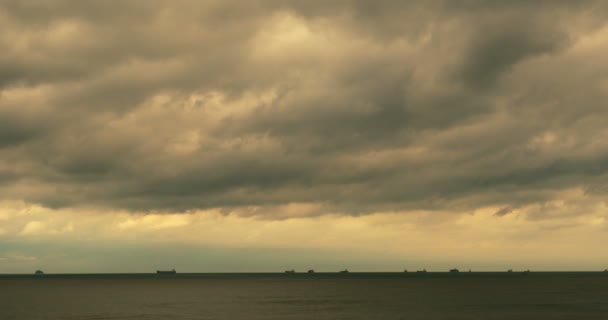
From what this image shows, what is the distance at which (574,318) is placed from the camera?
9206 cm

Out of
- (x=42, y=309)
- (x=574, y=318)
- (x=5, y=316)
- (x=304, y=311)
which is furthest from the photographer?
(x=42, y=309)

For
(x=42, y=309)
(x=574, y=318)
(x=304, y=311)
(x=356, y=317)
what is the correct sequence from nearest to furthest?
(x=574, y=318), (x=356, y=317), (x=304, y=311), (x=42, y=309)

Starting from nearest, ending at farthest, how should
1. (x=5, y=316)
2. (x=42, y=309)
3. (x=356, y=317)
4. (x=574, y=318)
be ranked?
(x=574, y=318) < (x=356, y=317) < (x=5, y=316) < (x=42, y=309)

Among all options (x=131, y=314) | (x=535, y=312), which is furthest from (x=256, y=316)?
(x=535, y=312)

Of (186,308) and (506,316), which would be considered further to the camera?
(186,308)

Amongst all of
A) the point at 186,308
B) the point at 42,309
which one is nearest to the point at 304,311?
the point at 186,308

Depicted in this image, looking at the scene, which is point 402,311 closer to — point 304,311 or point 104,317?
point 304,311

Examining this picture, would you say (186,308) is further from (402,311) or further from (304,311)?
(402,311)

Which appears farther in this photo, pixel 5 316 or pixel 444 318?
pixel 5 316

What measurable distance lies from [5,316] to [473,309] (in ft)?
272

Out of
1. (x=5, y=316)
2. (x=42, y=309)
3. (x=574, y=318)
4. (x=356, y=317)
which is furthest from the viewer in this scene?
(x=42, y=309)

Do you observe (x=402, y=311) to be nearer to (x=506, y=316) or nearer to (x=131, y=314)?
(x=506, y=316)

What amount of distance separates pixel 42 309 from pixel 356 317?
66.7 m

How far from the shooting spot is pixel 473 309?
11219cm
